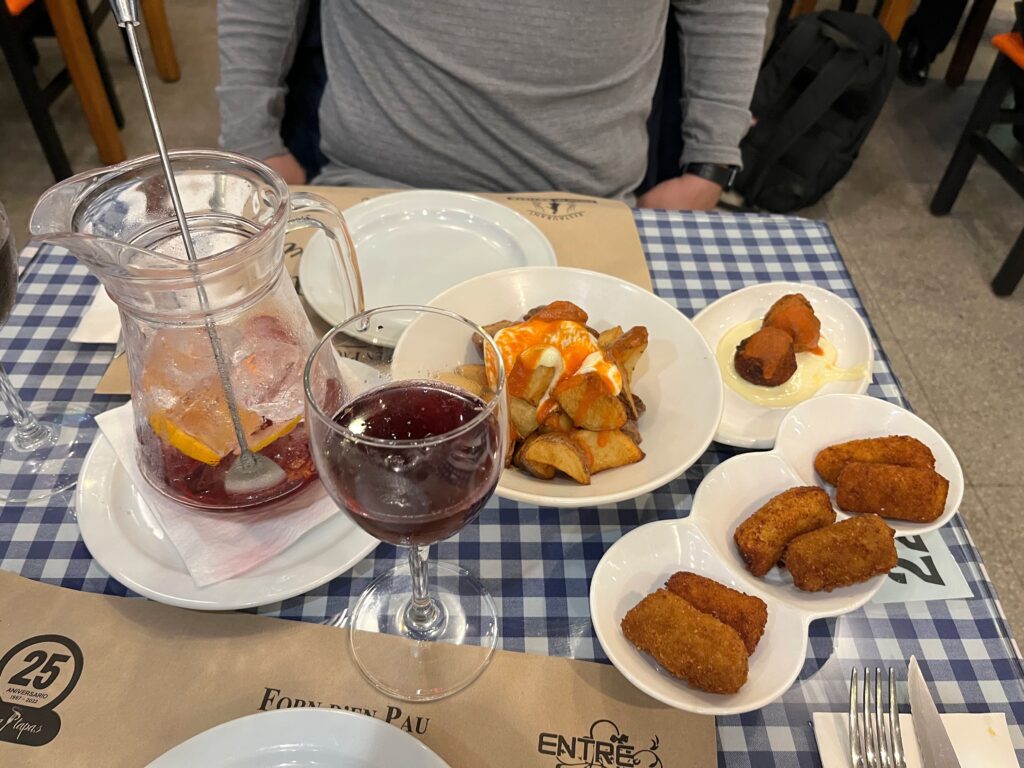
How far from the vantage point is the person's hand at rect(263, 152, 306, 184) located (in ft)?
4.72

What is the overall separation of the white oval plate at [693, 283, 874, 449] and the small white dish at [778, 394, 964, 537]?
0.13 feet

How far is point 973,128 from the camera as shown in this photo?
2.54 m

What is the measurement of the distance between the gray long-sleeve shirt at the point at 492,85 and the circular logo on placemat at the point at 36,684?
3.00 feet

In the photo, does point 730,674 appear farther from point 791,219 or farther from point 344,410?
point 791,219

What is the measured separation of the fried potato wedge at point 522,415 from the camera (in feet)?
2.53

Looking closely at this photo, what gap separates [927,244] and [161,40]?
3.15 metres

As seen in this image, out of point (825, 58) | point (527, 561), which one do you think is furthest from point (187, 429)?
point (825, 58)

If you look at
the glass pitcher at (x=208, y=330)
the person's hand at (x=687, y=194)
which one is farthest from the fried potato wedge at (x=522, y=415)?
the person's hand at (x=687, y=194)

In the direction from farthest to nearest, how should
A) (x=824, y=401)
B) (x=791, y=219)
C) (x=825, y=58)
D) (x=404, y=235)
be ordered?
(x=825, y=58) → (x=791, y=219) → (x=404, y=235) → (x=824, y=401)

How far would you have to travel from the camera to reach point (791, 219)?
1247mm

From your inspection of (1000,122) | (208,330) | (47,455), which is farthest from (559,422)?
(1000,122)

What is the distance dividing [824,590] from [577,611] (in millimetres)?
236

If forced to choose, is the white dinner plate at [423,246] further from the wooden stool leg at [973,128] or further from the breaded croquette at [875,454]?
the wooden stool leg at [973,128]

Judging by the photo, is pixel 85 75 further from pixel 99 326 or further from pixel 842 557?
pixel 842 557
